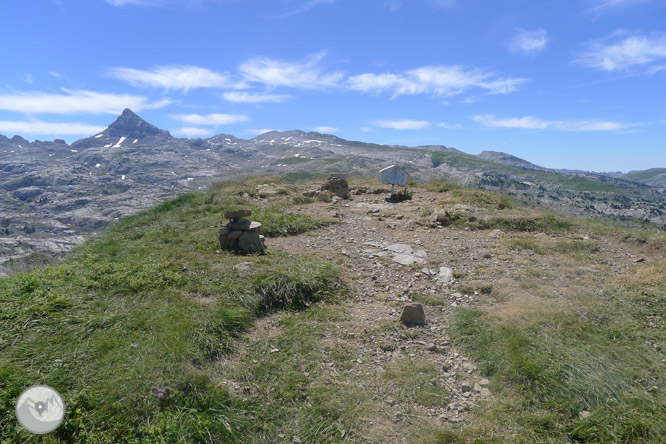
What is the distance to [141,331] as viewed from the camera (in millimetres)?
5871

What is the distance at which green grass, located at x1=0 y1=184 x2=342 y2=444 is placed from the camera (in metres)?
4.28

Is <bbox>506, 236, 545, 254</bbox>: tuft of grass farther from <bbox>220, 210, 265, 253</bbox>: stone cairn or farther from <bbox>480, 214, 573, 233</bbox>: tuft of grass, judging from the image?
<bbox>220, 210, 265, 253</bbox>: stone cairn

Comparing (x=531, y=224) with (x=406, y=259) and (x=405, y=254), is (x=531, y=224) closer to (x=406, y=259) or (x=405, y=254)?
(x=405, y=254)

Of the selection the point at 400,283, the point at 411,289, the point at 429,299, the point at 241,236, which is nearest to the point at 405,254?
the point at 400,283

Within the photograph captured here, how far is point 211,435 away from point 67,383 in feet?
6.86

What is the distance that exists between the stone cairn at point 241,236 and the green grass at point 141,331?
21.2 inches

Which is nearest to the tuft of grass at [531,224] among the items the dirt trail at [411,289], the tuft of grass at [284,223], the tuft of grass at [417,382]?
the dirt trail at [411,289]

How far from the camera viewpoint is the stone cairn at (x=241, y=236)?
33.4 feet

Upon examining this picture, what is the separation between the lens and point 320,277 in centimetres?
841

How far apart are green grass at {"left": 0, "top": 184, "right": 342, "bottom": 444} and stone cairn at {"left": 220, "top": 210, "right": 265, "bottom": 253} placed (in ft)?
1.77

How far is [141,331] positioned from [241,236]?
15.2 ft

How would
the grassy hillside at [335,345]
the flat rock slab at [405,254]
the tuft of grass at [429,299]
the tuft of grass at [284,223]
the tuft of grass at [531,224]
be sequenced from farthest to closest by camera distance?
the tuft of grass at [531,224] < the tuft of grass at [284,223] < the flat rock slab at [405,254] < the tuft of grass at [429,299] < the grassy hillside at [335,345]

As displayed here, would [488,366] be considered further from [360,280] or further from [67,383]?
[67,383]

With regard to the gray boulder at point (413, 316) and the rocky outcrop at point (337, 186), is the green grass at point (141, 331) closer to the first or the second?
the gray boulder at point (413, 316)
